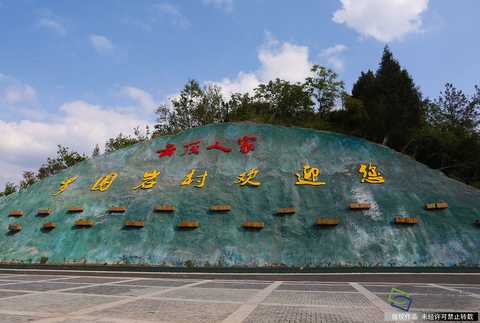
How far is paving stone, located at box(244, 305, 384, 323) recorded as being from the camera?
638cm

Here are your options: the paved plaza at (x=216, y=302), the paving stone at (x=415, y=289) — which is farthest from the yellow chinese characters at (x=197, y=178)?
the paving stone at (x=415, y=289)

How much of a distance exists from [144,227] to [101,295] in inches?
368

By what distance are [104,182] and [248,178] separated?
9155 millimetres

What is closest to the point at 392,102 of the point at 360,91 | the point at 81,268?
the point at 360,91

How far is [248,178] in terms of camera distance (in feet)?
66.7

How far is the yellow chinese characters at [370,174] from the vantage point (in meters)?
19.1

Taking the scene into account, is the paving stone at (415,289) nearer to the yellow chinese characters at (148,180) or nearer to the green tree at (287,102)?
the yellow chinese characters at (148,180)

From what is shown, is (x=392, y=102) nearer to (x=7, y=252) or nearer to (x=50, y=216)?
(x=50, y=216)

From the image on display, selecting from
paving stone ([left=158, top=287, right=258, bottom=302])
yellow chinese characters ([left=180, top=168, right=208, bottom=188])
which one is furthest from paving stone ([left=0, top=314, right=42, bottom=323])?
yellow chinese characters ([left=180, top=168, right=208, bottom=188])

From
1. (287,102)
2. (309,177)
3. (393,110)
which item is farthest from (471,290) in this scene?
(287,102)

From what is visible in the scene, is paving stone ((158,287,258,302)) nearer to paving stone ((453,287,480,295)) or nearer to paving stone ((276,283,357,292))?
paving stone ((276,283,357,292))

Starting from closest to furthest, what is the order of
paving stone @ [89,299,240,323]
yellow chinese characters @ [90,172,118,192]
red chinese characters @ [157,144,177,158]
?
paving stone @ [89,299,240,323], yellow chinese characters @ [90,172,118,192], red chinese characters @ [157,144,177,158]

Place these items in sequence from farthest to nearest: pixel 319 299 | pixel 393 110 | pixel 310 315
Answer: pixel 393 110
pixel 319 299
pixel 310 315

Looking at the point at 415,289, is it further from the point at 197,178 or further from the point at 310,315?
the point at 197,178
